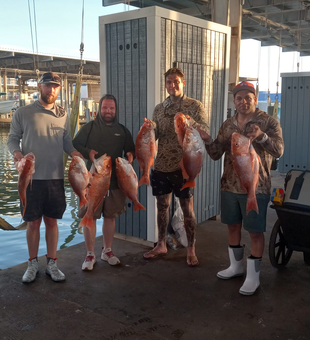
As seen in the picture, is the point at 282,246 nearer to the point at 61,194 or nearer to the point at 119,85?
the point at 61,194

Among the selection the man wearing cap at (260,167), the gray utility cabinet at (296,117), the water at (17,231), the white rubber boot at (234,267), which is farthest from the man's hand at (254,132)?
the gray utility cabinet at (296,117)

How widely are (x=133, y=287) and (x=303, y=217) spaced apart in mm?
1725

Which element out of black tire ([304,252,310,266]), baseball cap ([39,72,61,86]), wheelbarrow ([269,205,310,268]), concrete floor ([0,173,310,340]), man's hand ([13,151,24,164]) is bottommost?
concrete floor ([0,173,310,340])

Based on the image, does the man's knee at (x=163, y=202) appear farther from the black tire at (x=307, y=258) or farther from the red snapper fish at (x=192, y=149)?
the black tire at (x=307, y=258)

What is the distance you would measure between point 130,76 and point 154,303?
2.72 metres

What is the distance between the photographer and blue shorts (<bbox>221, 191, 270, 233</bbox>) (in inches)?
131

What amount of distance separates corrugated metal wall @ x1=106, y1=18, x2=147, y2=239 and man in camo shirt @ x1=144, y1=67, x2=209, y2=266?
586 mm

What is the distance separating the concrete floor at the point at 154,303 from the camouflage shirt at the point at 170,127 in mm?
1149

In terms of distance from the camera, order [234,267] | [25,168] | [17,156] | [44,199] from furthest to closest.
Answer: [234,267] < [44,199] < [17,156] < [25,168]

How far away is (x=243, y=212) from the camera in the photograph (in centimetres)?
340

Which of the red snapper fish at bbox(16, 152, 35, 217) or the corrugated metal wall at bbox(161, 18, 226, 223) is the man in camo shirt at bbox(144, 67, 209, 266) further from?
the red snapper fish at bbox(16, 152, 35, 217)

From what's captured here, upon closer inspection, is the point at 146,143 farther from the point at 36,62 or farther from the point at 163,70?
the point at 36,62

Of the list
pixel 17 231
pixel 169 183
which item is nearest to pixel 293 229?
pixel 169 183

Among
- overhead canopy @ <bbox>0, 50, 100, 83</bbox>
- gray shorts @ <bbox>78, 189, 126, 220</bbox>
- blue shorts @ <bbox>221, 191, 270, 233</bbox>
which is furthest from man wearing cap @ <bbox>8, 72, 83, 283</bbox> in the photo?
overhead canopy @ <bbox>0, 50, 100, 83</bbox>
